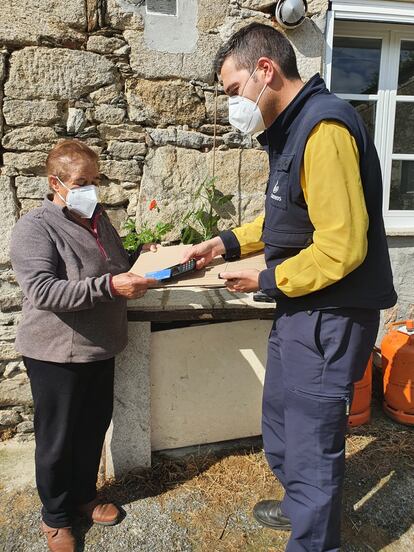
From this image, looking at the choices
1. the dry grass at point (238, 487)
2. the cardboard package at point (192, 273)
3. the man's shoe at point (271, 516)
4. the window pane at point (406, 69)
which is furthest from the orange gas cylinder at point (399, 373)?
the window pane at point (406, 69)

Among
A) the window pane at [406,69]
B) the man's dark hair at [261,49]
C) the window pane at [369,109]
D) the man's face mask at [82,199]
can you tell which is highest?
the window pane at [406,69]

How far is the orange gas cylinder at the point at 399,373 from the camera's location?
116 inches

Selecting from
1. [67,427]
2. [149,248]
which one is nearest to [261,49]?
[149,248]

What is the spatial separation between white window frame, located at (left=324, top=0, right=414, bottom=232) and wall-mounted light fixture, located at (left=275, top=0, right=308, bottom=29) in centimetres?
26

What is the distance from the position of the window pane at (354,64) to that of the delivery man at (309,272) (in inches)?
73.1

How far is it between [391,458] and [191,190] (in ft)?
6.99

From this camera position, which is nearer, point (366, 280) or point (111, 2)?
point (366, 280)

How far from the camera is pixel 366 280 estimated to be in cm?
162

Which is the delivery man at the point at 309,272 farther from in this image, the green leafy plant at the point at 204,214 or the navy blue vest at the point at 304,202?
the green leafy plant at the point at 204,214

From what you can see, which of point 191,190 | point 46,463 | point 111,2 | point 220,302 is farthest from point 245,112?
point 46,463

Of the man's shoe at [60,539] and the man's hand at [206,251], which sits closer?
the man's shoe at [60,539]

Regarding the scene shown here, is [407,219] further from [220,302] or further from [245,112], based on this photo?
[245,112]

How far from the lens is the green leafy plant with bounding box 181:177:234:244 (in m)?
2.93

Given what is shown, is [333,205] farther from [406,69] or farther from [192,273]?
[406,69]
